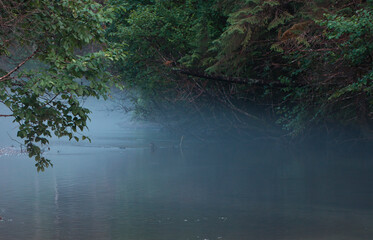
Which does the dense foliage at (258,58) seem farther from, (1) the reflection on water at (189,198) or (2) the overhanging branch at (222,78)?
(1) the reflection on water at (189,198)

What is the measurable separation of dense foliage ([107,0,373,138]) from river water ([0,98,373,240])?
2852 millimetres

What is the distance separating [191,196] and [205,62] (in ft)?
29.7

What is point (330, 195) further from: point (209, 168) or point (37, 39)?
point (37, 39)

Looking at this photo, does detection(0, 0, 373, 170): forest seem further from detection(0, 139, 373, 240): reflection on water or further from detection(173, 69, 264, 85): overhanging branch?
detection(0, 139, 373, 240): reflection on water

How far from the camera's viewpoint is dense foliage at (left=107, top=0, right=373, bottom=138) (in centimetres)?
1764

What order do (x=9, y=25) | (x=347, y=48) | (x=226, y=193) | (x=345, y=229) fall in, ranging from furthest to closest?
1. (x=226, y=193)
2. (x=347, y=48)
3. (x=345, y=229)
4. (x=9, y=25)

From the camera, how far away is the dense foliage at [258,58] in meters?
17.6

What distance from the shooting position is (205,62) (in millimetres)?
25047

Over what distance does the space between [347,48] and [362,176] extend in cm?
669

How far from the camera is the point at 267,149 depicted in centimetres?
3259

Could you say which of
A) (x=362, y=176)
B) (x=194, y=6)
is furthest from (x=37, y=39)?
(x=194, y=6)

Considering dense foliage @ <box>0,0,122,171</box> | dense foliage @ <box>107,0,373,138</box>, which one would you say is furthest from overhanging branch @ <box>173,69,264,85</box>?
dense foliage @ <box>0,0,122,171</box>

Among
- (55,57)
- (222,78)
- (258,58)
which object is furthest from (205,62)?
(55,57)

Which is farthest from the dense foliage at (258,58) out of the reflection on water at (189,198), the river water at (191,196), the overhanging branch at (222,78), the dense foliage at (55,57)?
the dense foliage at (55,57)
